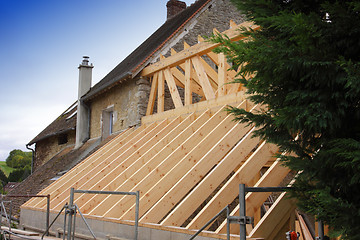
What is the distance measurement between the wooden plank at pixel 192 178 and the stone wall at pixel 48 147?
9691mm

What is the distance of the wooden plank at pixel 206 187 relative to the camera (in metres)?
5.45

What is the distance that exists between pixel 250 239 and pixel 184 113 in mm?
4887

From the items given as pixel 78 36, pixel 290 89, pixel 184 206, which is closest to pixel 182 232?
pixel 184 206

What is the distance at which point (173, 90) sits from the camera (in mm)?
9375

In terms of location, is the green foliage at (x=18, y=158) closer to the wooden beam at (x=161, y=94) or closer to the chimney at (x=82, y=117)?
the chimney at (x=82, y=117)

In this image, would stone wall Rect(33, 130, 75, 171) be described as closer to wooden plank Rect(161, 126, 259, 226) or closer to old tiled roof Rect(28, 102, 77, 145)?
old tiled roof Rect(28, 102, 77, 145)

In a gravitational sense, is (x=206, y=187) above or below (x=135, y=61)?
below

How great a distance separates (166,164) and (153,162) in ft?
1.99

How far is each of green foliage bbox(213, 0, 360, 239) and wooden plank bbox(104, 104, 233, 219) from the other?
11.3ft

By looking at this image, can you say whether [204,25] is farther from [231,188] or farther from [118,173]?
[231,188]

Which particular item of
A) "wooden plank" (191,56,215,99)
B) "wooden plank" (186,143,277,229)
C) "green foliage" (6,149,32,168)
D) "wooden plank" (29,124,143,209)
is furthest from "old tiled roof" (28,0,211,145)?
"green foliage" (6,149,32,168)

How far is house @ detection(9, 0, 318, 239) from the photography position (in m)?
5.41

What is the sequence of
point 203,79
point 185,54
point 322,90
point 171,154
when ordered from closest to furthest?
point 322,90 < point 171,154 < point 203,79 < point 185,54

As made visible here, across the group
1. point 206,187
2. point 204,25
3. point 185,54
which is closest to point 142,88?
point 185,54
